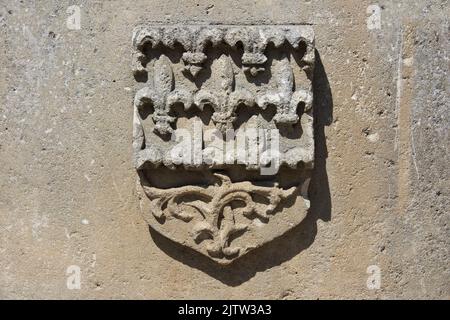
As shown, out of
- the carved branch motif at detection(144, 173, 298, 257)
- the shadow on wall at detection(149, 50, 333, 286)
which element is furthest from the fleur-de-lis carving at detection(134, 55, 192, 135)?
the shadow on wall at detection(149, 50, 333, 286)

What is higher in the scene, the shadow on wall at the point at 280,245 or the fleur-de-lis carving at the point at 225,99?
the fleur-de-lis carving at the point at 225,99

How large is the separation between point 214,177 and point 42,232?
2.06 feet

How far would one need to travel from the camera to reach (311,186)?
2445 millimetres

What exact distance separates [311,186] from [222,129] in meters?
0.37

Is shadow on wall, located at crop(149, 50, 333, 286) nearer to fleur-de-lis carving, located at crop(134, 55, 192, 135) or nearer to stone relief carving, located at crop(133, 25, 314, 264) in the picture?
stone relief carving, located at crop(133, 25, 314, 264)

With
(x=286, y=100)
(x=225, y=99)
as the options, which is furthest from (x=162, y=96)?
(x=286, y=100)

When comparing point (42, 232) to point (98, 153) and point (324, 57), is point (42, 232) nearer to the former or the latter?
point (98, 153)

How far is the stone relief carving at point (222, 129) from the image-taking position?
2307 mm

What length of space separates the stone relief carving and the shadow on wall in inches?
2.7

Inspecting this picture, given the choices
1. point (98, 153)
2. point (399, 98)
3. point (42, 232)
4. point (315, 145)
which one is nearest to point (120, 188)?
point (98, 153)

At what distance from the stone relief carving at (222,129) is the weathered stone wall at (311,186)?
3.4 inches

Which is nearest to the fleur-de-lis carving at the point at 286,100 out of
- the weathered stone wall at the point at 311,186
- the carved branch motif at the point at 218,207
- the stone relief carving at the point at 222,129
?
the stone relief carving at the point at 222,129

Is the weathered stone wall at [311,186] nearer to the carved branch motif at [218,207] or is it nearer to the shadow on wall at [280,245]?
the shadow on wall at [280,245]

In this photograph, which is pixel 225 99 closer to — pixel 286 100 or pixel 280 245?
pixel 286 100
